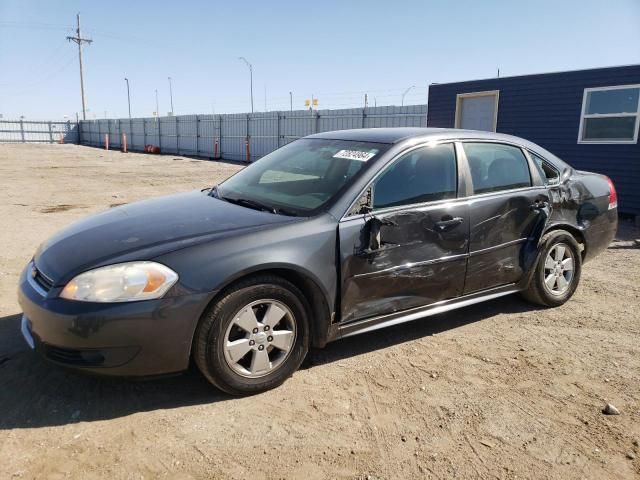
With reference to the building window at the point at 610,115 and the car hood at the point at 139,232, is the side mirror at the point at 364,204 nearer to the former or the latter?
the car hood at the point at 139,232

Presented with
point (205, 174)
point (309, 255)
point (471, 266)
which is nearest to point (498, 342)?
point (471, 266)

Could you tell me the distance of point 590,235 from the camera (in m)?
4.88

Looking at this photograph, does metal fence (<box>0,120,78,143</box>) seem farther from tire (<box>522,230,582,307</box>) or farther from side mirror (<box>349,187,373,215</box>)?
tire (<box>522,230,582,307</box>)

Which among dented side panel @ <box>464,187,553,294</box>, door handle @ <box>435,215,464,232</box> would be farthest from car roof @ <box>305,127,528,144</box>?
door handle @ <box>435,215,464,232</box>

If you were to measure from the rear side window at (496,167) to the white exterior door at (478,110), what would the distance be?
323 inches

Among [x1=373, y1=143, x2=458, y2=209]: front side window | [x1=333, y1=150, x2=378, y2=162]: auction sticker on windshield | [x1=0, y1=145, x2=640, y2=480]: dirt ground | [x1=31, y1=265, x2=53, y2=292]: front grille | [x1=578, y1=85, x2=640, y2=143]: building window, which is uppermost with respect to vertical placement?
[x1=578, y1=85, x2=640, y2=143]: building window

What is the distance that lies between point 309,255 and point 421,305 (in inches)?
41.8

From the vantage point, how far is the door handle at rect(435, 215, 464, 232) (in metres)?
3.69

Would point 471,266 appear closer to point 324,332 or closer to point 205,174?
point 324,332

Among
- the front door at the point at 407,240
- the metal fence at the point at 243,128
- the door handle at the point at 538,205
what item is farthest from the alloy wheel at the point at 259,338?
the metal fence at the point at 243,128

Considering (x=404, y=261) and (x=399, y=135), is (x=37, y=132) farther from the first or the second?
(x=404, y=261)

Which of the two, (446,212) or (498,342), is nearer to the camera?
(446,212)

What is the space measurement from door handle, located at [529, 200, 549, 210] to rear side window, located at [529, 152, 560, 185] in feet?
0.74

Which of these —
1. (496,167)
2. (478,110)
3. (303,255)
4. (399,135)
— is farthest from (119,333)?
(478,110)
